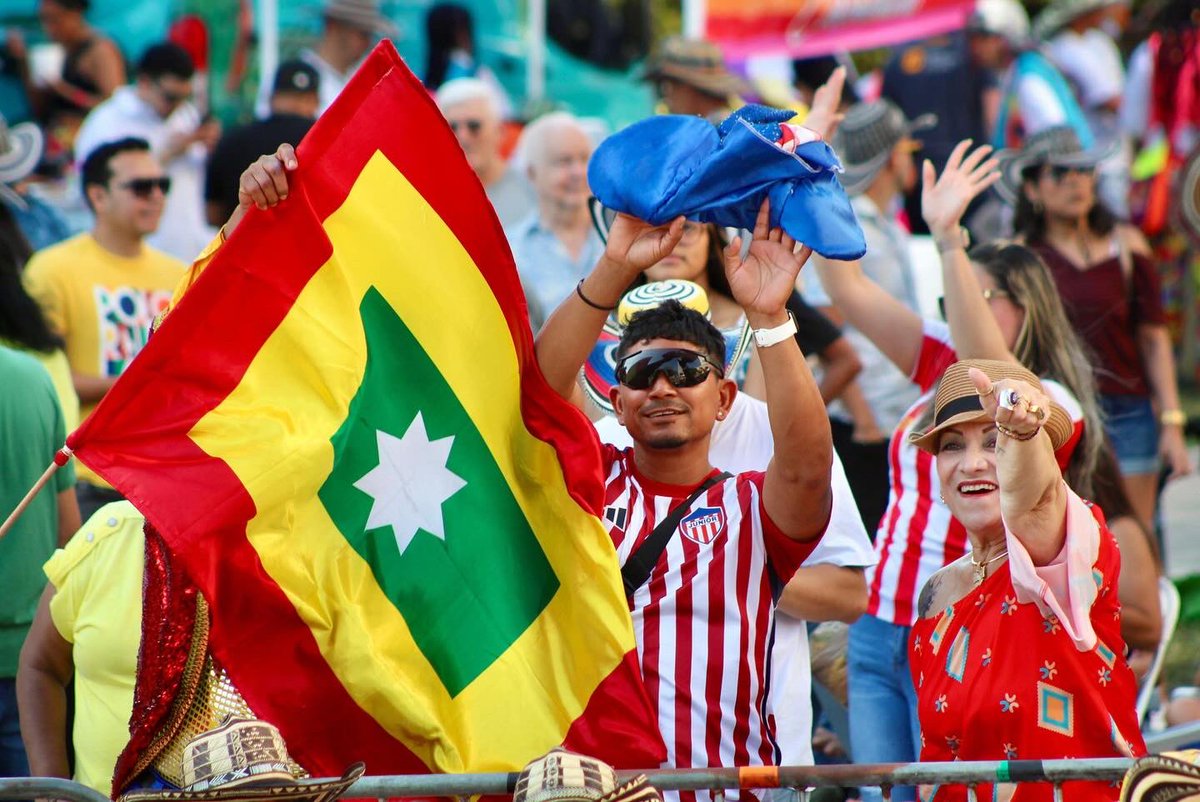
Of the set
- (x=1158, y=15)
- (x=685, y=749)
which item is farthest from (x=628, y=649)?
(x=1158, y=15)

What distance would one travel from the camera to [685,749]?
4027mm

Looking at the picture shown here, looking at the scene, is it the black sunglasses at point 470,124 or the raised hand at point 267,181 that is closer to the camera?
the raised hand at point 267,181

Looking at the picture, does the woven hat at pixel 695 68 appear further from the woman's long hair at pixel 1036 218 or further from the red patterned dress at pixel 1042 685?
the red patterned dress at pixel 1042 685

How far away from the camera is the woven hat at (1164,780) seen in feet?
10.4

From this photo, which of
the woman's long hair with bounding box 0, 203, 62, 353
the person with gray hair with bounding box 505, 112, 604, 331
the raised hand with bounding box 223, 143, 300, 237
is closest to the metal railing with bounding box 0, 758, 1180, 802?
the raised hand with bounding box 223, 143, 300, 237

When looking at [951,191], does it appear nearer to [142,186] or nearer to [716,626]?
[716,626]

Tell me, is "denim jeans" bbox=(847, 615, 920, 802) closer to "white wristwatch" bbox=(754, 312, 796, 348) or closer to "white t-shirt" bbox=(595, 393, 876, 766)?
"white t-shirt" bbox=(595, 393, 876, 766)

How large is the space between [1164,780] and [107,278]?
4701 mm

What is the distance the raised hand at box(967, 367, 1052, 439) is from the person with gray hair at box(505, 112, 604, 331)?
12.3 ft

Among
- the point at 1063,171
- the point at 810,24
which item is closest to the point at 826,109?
the point at 1063,171

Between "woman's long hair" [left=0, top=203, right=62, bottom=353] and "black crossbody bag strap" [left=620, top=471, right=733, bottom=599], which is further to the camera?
"woman's long hair" [left=0, top=203, right=62, bottom=353]

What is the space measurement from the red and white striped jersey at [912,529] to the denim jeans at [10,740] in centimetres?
240

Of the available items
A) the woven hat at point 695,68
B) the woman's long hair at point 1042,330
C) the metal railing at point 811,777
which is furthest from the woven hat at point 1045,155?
Result: the metal railing at point 811,777

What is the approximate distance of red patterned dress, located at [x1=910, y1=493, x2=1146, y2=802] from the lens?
149 inches
